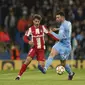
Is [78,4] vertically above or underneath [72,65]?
above

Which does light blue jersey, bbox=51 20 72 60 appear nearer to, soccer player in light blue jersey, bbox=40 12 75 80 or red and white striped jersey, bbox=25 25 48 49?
soccer player in light blue jersey, bbox=40 12 75 80

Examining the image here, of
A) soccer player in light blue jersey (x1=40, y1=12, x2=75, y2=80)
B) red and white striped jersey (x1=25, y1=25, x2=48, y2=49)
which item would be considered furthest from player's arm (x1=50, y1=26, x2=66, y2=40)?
red and white striped jersey (x1=25, y1=25, x2=48, y2=49)

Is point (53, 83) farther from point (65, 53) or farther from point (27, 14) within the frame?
point (27, 14)

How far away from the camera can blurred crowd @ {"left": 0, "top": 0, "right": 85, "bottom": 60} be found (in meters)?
25.7

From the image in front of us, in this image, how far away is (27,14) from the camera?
27.4 meters

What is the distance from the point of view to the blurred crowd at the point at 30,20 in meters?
25.7

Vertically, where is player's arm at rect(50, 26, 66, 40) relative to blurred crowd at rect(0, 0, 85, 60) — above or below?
above

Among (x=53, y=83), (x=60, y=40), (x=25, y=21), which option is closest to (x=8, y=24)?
(x=25, y=21)

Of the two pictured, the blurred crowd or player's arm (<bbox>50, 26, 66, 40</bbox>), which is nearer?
player's arm (<bbox>50, 26, 66, 40</bbox>)

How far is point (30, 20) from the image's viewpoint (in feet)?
86.8

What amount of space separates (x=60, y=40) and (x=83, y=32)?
36.3 ft

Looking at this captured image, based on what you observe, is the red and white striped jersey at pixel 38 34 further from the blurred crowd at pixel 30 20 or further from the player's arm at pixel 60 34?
the blurred crowd at pixel 30 20

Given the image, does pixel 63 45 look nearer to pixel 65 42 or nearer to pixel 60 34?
pixel 65 42

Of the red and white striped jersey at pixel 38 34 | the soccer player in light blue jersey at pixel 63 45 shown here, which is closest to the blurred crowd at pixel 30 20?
the red and white striped jersey at pixel 38 34
